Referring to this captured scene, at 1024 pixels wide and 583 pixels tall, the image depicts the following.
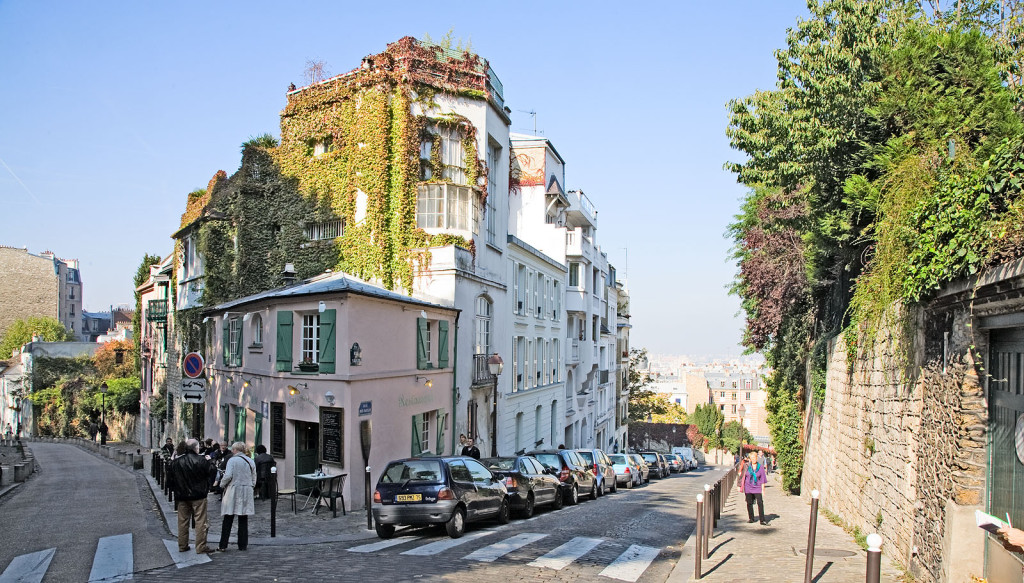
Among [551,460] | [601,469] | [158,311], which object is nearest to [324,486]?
[551,460]

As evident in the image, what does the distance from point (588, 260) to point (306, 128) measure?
2015cm

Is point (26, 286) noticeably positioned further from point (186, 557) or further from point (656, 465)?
point (186, 557)

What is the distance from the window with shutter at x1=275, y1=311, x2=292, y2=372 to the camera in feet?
62.4

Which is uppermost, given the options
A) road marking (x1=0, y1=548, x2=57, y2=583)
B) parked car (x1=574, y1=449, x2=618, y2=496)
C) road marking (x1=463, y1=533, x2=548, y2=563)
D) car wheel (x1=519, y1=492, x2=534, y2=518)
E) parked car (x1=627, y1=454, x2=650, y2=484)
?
road marking (x1=0, y1=548, x2=57, y2=583)

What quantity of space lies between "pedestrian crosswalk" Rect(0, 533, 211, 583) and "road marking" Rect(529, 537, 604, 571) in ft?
15.2

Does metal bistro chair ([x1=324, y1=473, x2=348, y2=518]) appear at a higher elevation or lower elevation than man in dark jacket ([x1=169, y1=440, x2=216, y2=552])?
lower

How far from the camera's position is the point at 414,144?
25750 mm

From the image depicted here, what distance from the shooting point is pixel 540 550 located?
11680 mm

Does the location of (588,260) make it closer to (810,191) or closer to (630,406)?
(810,191)

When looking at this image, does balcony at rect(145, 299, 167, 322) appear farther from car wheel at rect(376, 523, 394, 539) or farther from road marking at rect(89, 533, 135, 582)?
car wheel at rect(376, 523, 394, 539)

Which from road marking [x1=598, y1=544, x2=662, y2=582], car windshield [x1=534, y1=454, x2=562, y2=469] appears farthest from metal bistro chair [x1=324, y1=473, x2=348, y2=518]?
road marking [x1=598, y1=544, x2=662, y2=582]

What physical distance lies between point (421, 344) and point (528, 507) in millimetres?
6665

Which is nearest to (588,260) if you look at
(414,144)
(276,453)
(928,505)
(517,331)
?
(517,331)

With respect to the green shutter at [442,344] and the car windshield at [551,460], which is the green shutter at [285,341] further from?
the car windshield at [551,460]
